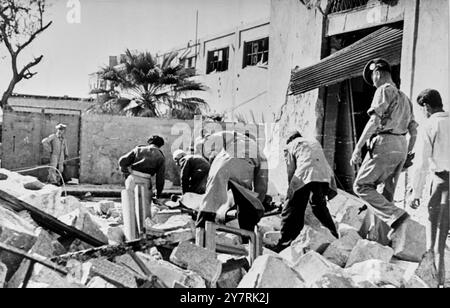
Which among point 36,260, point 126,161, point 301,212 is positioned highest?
point 126,161

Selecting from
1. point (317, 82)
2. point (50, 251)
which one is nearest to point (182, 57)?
point (317, 82)

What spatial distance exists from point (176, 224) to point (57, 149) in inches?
61.5

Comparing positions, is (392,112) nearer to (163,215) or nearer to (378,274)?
(378,274)

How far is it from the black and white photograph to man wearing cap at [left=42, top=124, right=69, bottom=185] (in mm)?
28

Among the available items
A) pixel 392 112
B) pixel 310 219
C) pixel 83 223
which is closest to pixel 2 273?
pixel 83 223

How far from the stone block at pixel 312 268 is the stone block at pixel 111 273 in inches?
46.8

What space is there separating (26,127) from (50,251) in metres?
2.42

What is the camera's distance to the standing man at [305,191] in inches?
215

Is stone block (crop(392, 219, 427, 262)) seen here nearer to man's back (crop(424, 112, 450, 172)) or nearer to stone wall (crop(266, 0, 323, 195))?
man's back (crop(424, 112, 450, 172))

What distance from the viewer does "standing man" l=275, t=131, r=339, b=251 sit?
5453 mm

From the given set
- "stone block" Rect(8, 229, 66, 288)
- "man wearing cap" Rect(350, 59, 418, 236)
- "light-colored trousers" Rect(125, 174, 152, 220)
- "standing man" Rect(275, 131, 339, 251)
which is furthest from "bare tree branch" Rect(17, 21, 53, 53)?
"man wearing cap" Rect(350, 59, 418, 236)

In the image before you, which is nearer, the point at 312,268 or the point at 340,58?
the point at 312,268

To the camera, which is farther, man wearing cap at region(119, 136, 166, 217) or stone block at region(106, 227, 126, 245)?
man wearing cap at region(119, 136, 166, 217)

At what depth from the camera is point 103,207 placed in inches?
242
